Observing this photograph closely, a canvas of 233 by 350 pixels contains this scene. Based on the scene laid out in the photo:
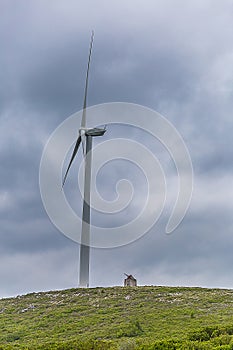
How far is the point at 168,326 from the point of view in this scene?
4581 cm

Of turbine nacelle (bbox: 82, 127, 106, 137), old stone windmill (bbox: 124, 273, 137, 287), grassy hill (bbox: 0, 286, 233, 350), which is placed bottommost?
grassy hill (bbox: 0, 286, 233, 350)

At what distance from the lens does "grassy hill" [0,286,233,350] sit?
37.0 metres

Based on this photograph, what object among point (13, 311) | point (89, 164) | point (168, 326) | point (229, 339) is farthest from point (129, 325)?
point (89, 164)

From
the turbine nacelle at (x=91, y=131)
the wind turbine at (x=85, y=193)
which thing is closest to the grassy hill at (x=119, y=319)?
the wind turbine at (x=85, y=193)

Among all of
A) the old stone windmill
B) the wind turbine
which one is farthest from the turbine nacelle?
the old stone windmill

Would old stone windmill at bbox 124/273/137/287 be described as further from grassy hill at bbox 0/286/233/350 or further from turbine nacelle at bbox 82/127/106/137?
turbine nacelle at bbox 82/127/106/137

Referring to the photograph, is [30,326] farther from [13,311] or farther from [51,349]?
[51,349]

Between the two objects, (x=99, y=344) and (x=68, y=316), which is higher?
(x=68, y=316)

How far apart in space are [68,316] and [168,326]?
11699 mm

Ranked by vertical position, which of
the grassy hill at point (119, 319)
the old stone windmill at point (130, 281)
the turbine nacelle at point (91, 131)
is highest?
the turbine nacelle at point (91, 131)

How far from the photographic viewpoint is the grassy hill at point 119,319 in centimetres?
3697

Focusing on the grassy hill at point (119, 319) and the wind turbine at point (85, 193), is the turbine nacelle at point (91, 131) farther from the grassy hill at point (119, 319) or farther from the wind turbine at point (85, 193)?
the grassy hill at point (119, 319)

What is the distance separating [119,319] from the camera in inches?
1967

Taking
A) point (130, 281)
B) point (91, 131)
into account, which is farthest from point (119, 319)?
point (91, 131)
